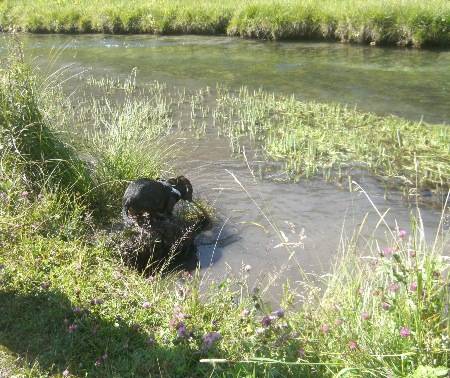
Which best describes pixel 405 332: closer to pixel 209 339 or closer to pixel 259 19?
pixel 209 339

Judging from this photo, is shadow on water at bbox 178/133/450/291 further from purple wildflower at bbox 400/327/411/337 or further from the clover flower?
purple wildflower at bbox 400/327/411/337

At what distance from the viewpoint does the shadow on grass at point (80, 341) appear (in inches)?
150

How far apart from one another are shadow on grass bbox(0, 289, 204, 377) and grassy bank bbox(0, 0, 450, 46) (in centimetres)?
1350

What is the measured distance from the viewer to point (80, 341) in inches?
160

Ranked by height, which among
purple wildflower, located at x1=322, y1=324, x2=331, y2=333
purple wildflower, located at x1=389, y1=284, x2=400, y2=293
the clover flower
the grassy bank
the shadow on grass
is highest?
the grassy bank

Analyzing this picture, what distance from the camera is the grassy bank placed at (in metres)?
16.8

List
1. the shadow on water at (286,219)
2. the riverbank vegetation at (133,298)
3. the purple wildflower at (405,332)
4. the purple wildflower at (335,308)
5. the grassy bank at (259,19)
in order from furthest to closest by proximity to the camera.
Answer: the grassy bank at (259,19) < the shadow on water at (286,219) < the purple wildflower at (335,308) < the riverbank vegetation at (133,298) < the purple wildflower at (405,332)

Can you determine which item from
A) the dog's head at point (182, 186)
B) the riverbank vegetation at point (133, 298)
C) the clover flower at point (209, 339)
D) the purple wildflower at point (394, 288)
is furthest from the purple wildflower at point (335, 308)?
the dog's head at point (182, 186)

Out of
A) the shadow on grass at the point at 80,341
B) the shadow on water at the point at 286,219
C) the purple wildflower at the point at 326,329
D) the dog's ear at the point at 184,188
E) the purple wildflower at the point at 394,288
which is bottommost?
the shadow on water at the point at 286,219

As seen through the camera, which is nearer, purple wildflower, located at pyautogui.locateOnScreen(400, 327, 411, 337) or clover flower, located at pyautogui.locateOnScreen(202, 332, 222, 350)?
purple wildflower, located at pyautogui.locateOnScreen(400, 327, 411, 337)

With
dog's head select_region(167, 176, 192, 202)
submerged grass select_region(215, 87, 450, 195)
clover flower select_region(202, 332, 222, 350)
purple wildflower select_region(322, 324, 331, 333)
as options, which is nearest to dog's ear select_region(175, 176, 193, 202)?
dog's head select_region(167, 176, 192, 202)

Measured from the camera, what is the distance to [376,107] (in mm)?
11164

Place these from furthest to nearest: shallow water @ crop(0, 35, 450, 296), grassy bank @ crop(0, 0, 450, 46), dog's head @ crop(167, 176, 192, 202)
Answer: grassy bank @ crop(0, 0, 450, 46) < dog's head @ crop(167, 176, 192, 202) < shallow water @ crop(0, 35, 450, 296)

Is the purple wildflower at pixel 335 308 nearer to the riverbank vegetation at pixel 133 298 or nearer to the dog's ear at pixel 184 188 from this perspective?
the riverbank vegetation at pixel 133 298
